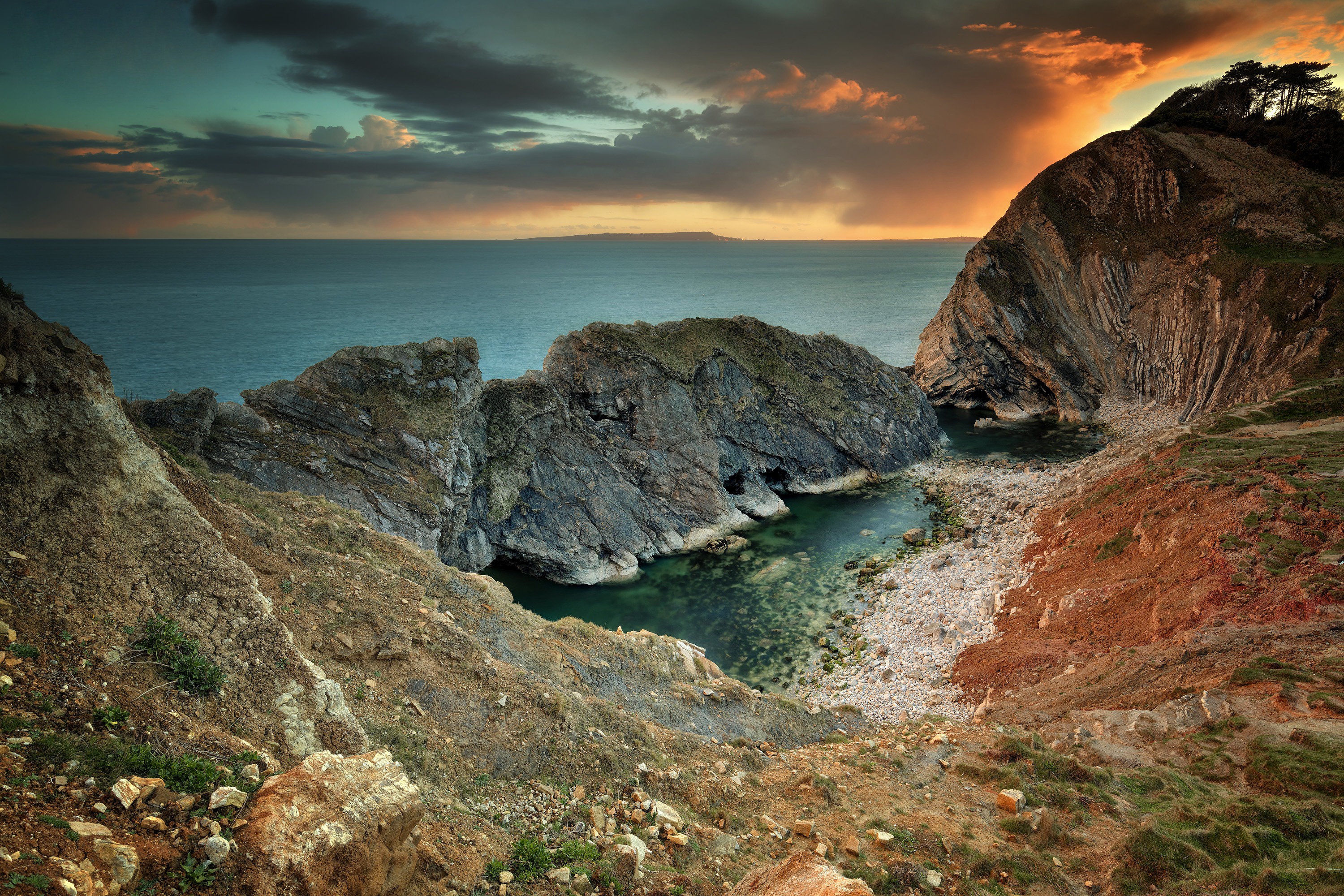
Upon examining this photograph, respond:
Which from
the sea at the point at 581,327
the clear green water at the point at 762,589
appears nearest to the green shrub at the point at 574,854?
the sea at the point at 581,327

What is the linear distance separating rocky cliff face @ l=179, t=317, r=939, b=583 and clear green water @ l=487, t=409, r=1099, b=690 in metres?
1.76

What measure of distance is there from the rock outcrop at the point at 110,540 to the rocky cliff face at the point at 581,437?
19714 mm

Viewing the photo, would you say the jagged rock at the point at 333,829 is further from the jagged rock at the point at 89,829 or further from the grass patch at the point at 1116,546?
the grass patch at the point at 1116,546

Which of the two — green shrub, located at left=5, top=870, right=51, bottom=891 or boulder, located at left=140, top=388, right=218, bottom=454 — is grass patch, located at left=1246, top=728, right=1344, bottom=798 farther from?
boulder, located at left=140, top=388, right=218, bottom=454

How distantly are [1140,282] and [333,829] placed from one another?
87.3 m

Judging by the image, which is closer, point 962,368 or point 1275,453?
point 1275,453

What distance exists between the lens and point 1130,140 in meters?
75.9

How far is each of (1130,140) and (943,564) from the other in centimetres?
7031

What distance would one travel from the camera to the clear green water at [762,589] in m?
32.5

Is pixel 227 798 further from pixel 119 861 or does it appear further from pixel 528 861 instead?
pixel 528 861

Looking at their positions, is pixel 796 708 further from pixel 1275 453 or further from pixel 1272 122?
pixel 1272 122

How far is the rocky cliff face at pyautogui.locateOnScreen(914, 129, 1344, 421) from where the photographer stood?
5834 cm

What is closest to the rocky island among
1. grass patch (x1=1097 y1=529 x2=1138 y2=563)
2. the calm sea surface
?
grass patch (x1=1097 y1=529 x2=1138 y2=563)

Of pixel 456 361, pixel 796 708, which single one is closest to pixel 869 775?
pixel 796 708
